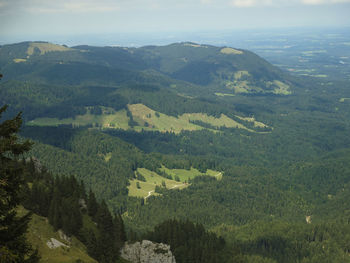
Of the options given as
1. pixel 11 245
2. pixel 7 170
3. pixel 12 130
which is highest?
pixel 12 130

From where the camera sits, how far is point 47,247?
71750 millimetres

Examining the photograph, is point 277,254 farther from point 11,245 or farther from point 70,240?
A: point 11,245

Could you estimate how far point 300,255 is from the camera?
175 m

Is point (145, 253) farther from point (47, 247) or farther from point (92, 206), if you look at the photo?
point (47, 247)

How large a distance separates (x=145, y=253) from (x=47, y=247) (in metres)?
38.6

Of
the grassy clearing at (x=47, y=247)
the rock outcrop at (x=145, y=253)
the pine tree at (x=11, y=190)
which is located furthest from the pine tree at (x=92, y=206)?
the pine tree at (x=11, y=190)

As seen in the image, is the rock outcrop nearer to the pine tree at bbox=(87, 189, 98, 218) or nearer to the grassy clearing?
the pine tree at bbox=(87, 189, 98, 218)

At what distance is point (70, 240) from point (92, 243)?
21.9ft

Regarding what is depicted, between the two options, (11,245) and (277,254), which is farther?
(277,254)

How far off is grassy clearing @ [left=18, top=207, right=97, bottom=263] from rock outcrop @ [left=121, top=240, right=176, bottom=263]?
63.9 ft

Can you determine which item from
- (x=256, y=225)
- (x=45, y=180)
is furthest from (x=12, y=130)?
(x=256, y=225)

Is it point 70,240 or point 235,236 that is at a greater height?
point 70,240

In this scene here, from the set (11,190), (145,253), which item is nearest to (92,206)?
(145,253)

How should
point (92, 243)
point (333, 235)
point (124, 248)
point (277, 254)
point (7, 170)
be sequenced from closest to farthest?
point (7, 170)
point (92, 243)
point (124, 248)
point (277, 254)
point (333, 235)
